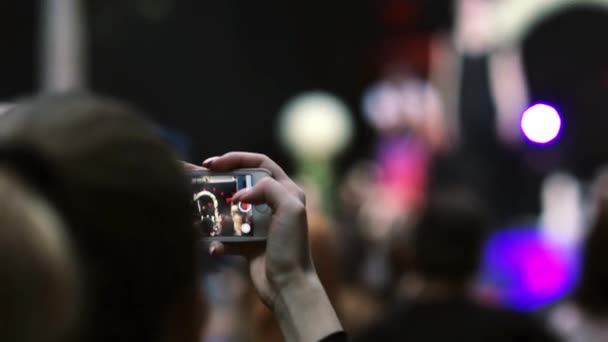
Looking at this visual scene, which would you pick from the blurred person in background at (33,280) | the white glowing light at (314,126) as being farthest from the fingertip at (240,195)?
the white glowing light at (314,126)

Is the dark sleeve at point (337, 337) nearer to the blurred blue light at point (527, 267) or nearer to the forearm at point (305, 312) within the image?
the forearm at point (305, 312)

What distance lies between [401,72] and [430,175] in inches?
120

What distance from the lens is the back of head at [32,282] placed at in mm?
741

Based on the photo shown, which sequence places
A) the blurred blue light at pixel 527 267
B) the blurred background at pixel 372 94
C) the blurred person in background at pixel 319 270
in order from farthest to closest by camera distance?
the blurred blue light at pixel 527 267
the blurred background at pixel 372 94
the blurred person in background at pixel 319 270

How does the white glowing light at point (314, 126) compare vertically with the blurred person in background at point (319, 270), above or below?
below

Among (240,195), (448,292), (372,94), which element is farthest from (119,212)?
(372,94)

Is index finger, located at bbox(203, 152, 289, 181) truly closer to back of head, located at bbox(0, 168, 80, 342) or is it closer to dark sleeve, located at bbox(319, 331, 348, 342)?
dark sleeve, located at bbox(319, 331, 348, 342)

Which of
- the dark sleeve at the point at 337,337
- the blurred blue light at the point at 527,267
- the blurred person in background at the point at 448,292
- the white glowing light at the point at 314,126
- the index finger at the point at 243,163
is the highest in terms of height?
the index finger at the point at 243,163

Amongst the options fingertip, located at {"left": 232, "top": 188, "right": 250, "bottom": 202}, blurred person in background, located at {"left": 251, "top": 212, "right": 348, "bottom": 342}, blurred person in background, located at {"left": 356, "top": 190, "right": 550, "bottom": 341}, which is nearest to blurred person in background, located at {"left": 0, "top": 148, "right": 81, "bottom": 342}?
fingertip, located at {"left": 232, "top": 188, "right": 250, "bottom": 202}

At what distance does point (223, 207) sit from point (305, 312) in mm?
163

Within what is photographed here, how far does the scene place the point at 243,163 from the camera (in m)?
1.29

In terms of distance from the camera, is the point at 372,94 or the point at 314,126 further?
the point at 372,94

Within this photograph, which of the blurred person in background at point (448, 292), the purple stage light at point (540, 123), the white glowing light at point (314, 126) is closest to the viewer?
the purple stage light at point (540, 123)

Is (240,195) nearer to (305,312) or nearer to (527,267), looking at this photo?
(305,312)
